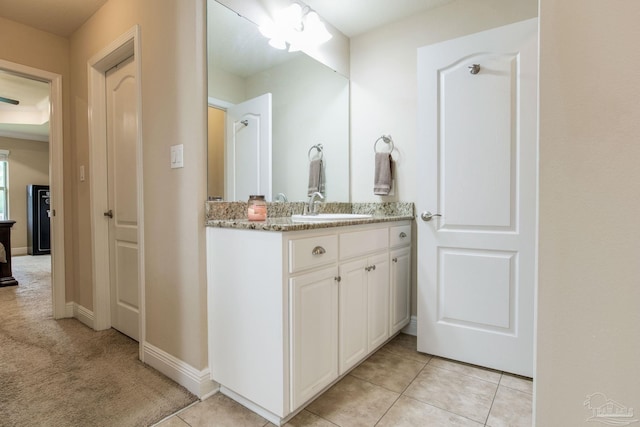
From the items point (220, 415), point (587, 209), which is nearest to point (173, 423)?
point (220, 415)

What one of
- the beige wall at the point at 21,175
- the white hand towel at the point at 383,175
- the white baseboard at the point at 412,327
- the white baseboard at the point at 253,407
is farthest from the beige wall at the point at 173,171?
the beige wall at the point at 21,175

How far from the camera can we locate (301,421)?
1425mm

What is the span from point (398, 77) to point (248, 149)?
1.32m

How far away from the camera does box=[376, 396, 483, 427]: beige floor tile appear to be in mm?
1414

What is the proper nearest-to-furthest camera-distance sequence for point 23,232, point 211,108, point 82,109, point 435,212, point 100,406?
point 100,406 → point 211,108 → point 435,212 → point 82,109 → point 23,232

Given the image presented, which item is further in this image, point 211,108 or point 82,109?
point 82,109

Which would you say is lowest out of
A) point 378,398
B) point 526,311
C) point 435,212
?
point 378,398

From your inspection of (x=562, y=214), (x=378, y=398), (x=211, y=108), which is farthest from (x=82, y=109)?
(x=562, y=214)

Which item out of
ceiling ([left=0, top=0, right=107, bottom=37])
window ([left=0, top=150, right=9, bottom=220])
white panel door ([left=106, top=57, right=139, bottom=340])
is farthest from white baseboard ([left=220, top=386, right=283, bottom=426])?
window ([left=0, top=150, right=9, bottom=220])

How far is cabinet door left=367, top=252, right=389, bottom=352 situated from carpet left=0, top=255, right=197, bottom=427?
103cm

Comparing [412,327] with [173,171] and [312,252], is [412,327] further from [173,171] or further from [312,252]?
[173,171]

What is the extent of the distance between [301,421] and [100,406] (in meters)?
0.98

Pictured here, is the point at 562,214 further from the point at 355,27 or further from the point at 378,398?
the point at 355,27

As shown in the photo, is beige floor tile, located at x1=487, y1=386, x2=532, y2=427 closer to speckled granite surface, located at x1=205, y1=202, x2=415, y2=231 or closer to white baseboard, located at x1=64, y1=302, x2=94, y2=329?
speckled granite surface, located at x1=205, y1=202, x2=415, y2=231
